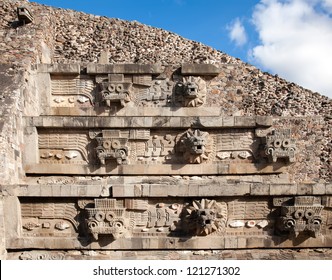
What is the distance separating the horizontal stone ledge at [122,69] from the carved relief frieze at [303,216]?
13.8 feet

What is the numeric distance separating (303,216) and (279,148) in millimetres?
1553

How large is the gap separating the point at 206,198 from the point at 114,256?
2098mm

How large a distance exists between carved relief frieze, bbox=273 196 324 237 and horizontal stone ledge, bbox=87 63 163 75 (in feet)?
13.8

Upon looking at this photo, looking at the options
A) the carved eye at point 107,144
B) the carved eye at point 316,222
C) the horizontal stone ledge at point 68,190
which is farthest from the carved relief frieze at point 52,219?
the carved eye at point 316,222

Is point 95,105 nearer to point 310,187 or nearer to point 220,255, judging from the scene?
point 220,255

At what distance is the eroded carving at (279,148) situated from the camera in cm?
853

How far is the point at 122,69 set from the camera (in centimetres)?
926

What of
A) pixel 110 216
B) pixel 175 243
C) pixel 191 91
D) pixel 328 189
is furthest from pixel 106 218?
pixel 328 189

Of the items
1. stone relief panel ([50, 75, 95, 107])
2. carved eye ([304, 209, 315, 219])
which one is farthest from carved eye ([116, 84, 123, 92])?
carved eye ([304, 209, 315, 219])

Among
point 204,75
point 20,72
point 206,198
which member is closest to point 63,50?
point 20,72

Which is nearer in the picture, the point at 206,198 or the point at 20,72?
the point at 206,198

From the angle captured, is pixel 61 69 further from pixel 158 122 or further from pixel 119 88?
pixel 158 122
